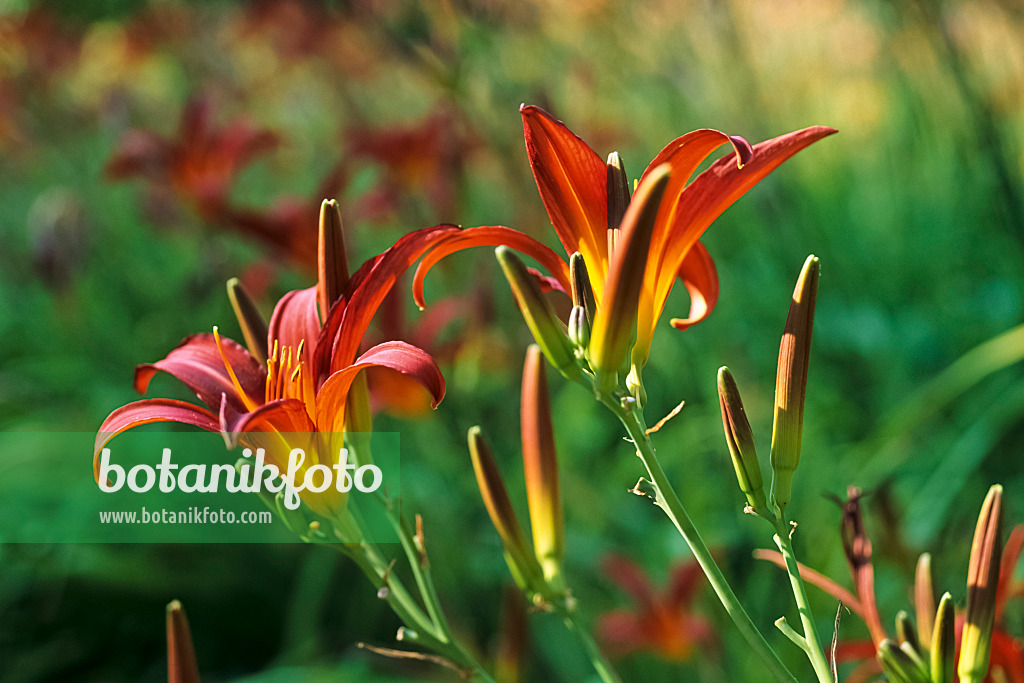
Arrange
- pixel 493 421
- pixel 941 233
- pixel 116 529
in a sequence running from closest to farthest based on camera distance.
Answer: pixel 116 529, pixel 493 421, pixel 941 233

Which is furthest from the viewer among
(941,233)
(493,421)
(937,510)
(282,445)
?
(941,233)

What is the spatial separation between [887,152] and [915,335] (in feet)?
3.15

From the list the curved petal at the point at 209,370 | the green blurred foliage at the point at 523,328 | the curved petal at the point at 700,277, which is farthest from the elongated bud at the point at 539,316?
the green blurred foliage at the point at 523,328

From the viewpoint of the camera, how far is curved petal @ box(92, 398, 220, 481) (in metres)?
0.45

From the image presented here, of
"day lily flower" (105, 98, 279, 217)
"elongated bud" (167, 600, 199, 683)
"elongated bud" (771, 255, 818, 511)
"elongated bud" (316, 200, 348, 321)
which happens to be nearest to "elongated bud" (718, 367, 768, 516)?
"elongated bud" (771, 255, 818, 511)

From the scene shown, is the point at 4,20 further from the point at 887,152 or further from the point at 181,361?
the point at 887,152

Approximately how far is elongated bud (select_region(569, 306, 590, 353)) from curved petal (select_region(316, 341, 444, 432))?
8cm

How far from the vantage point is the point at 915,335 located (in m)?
1.63

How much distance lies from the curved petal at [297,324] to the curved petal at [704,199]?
24 centimetres

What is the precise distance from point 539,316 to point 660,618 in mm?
852

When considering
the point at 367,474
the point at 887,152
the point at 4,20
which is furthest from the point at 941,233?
the point at 4,20

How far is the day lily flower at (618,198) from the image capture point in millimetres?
417

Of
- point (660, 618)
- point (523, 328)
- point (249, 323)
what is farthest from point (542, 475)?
point (523, 328)

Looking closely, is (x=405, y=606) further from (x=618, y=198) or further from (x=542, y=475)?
(x=618, y=198)
